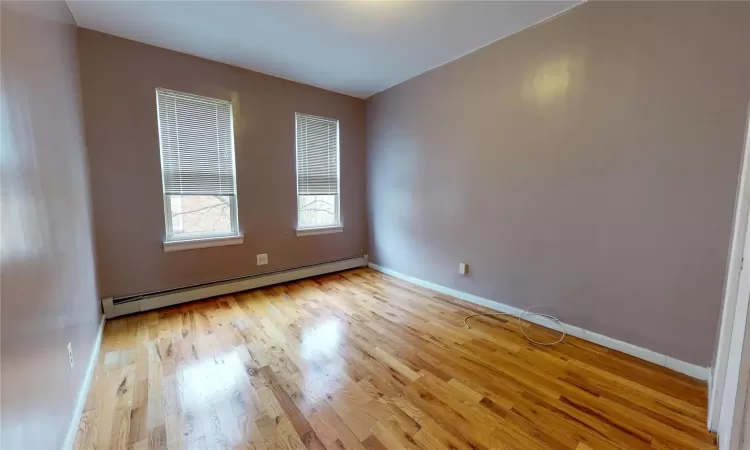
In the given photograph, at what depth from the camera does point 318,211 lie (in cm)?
394

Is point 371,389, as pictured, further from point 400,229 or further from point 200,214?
point 200,214

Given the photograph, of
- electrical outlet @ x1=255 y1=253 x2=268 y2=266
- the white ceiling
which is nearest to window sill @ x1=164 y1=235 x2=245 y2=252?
electrical outlet @ x1=255 y1=253 x2=268 y2=266

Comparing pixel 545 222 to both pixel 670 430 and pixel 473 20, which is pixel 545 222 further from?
pixel 473 20

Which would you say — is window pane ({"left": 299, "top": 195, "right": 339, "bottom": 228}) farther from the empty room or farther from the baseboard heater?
the baseboard heater

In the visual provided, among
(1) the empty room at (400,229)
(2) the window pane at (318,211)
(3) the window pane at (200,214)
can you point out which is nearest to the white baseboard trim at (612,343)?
(1) the empty room at (400,229)

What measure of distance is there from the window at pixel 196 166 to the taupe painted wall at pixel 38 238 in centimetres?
88

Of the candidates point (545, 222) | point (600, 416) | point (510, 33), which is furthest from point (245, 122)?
point (600, 416)

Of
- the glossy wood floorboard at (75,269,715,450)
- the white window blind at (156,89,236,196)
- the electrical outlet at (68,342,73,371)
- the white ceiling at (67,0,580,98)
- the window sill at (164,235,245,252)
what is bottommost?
the glossy wood floorboard at (75,269,715,450)

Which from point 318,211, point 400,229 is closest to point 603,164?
point 400,229

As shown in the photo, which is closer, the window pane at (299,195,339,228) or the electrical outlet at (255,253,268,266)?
the electrical outlet at (255,253,268,266)

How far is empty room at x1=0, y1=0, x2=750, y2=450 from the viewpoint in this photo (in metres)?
1.31

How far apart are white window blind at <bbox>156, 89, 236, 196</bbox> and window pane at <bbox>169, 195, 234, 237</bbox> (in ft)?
0.25

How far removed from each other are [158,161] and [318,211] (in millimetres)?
1818

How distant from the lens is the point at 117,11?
214 centimetres
